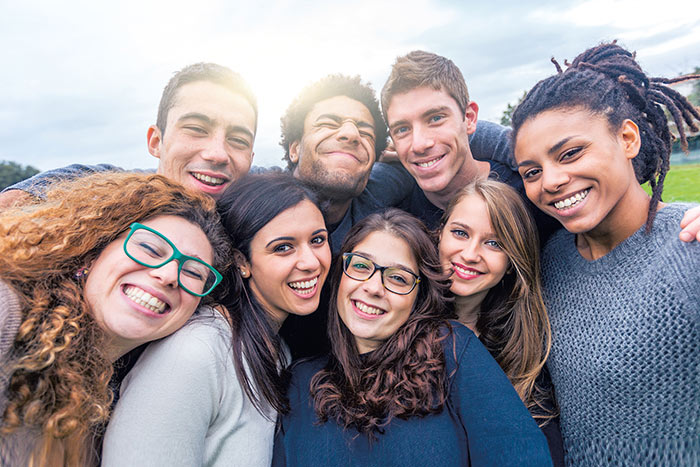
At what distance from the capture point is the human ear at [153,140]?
3.92 m

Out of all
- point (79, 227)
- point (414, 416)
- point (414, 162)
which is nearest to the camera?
point (79, 227)

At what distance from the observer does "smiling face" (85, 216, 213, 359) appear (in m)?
2.12

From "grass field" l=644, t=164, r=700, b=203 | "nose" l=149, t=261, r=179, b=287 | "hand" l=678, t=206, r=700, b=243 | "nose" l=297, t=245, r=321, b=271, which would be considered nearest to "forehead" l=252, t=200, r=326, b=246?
"nose" l=297, t=245, r=321, b=271

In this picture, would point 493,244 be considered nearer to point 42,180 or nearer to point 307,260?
point 307,260

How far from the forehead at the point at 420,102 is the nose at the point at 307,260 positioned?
1945mm

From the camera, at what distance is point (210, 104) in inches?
144

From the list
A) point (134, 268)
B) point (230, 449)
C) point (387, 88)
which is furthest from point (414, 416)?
point (387, 88)

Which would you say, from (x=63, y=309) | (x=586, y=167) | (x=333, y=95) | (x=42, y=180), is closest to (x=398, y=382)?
(x=586, y=167)

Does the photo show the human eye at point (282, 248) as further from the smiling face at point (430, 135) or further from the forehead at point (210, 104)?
the smiling face at point (430, 135)

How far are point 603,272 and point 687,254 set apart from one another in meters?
0.50

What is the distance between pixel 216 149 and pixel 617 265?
327 centimetres

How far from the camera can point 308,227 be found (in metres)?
2.94

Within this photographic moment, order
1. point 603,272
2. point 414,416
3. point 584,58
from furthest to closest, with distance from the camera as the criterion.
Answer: point 584,58 → point 603,272 → point 414,416

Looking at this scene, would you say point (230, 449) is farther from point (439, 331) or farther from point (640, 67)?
point (640, 67)
